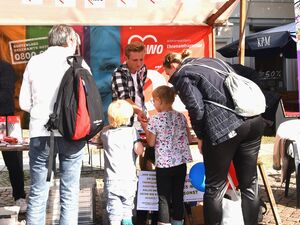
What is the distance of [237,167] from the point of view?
12.0 ft

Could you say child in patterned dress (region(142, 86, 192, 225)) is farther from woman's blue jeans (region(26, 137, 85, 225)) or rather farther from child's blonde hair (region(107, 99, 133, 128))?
woman's blue jeans (region(26, 137, 85, 225))

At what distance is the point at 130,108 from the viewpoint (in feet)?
13.2

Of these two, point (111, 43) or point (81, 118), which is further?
point (111, 43)

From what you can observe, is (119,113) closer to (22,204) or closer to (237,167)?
(237,167)

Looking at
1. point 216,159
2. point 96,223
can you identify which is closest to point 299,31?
point 216,159

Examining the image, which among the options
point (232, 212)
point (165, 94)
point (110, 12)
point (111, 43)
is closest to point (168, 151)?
point (165, 94)

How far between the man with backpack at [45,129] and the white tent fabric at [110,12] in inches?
91.2

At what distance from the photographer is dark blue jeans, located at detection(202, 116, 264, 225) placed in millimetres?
3477

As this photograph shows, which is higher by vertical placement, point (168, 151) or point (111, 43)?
point (111, 43)

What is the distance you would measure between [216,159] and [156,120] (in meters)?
0.74

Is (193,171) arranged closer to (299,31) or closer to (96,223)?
(96,223)

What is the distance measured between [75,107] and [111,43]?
3.99 metres

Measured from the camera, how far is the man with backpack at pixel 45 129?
11.0 feet

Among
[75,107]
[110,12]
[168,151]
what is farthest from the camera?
[110,12]
